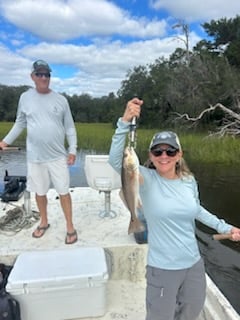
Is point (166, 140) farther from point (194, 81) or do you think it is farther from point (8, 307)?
point (194, 81)

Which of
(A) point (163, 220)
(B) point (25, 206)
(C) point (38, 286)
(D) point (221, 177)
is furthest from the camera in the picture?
(D) point (221, 177)


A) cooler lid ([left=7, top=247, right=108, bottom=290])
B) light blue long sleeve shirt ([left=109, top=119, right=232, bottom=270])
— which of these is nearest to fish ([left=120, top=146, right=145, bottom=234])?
light blue long sleeve shirt ([left=109, top=119, right=232, bottom=270])

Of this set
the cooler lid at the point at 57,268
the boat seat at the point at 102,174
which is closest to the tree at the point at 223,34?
the boat seat at the point at 102,174

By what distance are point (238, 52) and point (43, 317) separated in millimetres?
27149

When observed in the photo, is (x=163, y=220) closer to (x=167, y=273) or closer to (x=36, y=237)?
(x=167, y=273)

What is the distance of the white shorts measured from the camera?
3.12 metres

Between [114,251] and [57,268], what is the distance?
691mm

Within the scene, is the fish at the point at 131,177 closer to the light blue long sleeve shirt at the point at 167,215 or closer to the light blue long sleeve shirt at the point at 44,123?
the light blue long sleeve shirt at the point at 167,215

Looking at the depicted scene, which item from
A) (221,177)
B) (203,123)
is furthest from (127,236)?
(203,123)

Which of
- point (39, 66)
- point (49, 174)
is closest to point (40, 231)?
point (49, 174)

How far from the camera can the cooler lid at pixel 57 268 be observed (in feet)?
7.55

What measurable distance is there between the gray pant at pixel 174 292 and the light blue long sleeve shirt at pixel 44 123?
159cm

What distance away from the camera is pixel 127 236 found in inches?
127

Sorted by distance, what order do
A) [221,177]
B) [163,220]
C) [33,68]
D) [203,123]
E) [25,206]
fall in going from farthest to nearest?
[203,123] < [221,177] < [25,206] < [33,68] < [163,220]
